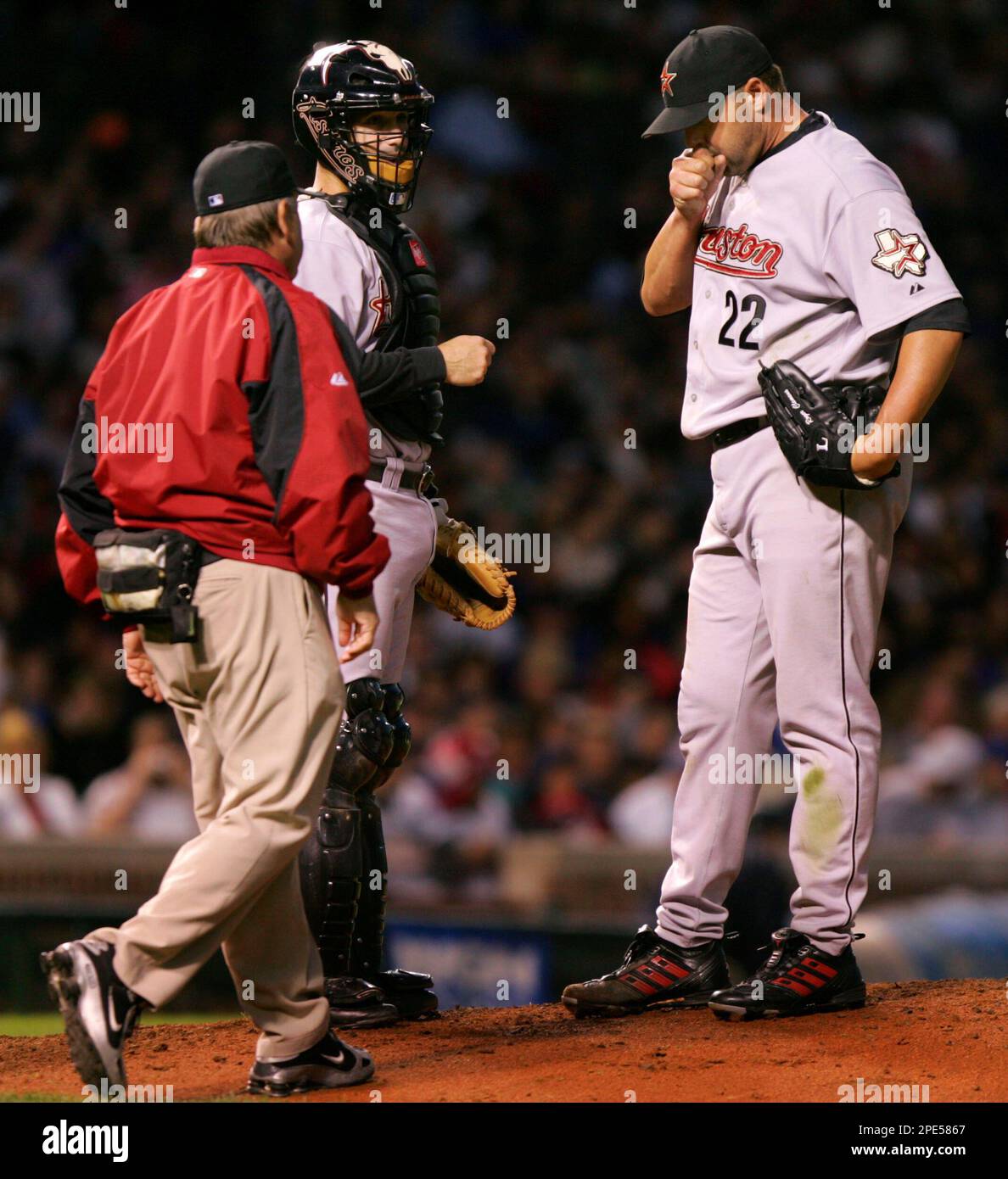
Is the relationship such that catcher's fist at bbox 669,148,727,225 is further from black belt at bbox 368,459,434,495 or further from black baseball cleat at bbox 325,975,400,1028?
black baseball cleat at bbox 325,975,400,1028

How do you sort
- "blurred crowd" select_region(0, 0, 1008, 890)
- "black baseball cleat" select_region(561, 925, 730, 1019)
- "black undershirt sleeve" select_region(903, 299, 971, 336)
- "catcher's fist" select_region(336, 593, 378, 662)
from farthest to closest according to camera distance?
"blurred crowd" select_region(0, 0, 1008, 890), "black baseball cleat" select_region(561, 925, 730, 1019), "black undershirt sleeve" select_region(903, 299, 971, 336), "catcher's fist" select_region(336, 593, 378, 662)

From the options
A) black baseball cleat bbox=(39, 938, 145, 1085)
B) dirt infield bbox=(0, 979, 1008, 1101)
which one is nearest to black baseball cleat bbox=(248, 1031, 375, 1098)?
dirt infield bbox=(0, 979, 1008, 1101)

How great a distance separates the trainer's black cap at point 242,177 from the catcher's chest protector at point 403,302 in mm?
749

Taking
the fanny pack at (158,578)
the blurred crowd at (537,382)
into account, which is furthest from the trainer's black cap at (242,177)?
the blurred crowd at (537,382)

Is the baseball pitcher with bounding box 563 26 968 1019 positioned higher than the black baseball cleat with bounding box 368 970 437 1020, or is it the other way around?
the baseball pitcher with bounding box 563 26 968 1019

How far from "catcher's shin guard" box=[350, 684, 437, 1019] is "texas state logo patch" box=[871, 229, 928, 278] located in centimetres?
160

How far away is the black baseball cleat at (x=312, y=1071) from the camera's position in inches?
143

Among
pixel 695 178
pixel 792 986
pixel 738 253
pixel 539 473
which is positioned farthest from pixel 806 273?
pixel 539 473

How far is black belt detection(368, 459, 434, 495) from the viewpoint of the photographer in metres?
4.34

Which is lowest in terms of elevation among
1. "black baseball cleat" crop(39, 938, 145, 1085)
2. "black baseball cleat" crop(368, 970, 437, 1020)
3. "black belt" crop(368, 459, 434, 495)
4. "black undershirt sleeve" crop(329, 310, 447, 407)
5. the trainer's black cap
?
"black baseball cleat" crop(368, 970, 437, 1020)

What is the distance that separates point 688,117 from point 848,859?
1912 mm

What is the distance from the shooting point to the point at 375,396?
4.16 metres
